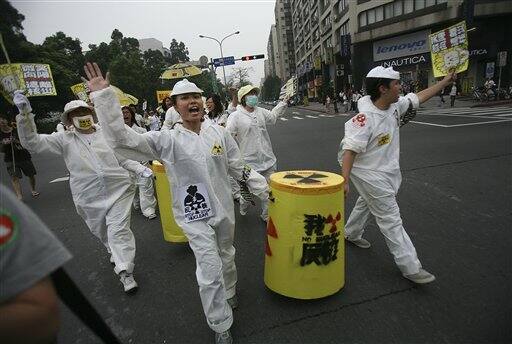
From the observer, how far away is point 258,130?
4.88 metres

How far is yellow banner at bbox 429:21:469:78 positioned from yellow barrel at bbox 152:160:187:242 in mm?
3665

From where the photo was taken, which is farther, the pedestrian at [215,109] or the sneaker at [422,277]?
the pedestrian at [215,109]

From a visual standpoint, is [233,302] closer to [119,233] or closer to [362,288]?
[362,288]

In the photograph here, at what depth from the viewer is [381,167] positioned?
124 inches

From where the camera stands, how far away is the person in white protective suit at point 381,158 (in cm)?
305

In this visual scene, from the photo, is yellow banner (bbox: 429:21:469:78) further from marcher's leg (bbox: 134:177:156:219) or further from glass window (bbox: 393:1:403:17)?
glass window (bbox: 393:1:403:17)

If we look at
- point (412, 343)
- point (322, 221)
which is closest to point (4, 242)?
point (322, 221)

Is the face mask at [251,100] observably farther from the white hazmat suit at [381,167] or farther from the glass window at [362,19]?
the glass window at [362,19]

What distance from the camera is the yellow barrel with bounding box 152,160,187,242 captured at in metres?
4.30

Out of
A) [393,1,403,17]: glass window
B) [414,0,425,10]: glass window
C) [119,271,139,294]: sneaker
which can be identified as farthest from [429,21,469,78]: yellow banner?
[393,1,403,17]: glass window

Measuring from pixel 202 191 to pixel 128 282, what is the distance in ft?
4.81

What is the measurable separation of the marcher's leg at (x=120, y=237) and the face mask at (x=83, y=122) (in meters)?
0.81

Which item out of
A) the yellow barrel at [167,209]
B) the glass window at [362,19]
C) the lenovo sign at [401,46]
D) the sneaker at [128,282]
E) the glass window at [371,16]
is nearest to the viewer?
the sneaker at [128,282]

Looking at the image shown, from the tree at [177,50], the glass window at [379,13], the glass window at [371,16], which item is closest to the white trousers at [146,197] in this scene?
the glass window at [379,13]
